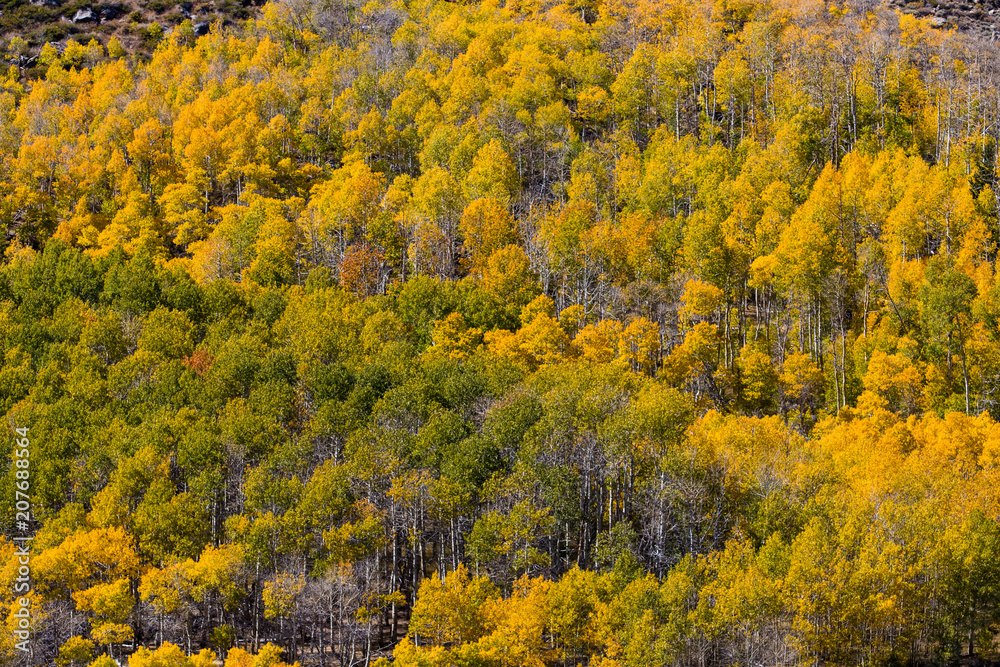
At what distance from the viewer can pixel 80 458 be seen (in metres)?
68.8

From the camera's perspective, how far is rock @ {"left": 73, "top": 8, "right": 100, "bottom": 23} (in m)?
174

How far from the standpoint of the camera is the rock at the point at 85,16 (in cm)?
17375

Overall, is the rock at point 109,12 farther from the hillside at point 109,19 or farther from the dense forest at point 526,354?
the dense forest at point 526,354

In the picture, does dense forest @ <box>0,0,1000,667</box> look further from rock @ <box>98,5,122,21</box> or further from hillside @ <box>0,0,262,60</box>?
rock @ <box>98,5,122,21</box>

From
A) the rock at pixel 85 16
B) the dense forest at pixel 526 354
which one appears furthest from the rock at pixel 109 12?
the dense forest at pixel 526 354

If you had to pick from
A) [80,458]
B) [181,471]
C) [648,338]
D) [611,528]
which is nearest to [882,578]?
[611,528]

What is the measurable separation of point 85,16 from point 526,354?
416ft

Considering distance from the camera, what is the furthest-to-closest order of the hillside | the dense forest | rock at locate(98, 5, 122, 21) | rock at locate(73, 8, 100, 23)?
rock at locate(98, 5, 122, 21) → rock at locate(73, 8, 100, 23) → the hillside → the dense forest

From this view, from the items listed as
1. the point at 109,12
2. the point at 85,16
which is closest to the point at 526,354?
the point at 109,12

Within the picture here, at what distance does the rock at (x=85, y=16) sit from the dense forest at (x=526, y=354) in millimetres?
44276

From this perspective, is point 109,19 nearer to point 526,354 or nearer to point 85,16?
point 85,16

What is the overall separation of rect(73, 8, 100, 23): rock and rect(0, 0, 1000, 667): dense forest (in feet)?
145

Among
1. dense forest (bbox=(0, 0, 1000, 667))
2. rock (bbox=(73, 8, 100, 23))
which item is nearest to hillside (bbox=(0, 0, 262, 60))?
rock (bbox=(73, 8, 100, 23))

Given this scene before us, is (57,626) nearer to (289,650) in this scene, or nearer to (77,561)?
(77,561)
